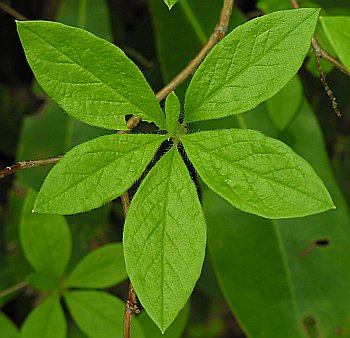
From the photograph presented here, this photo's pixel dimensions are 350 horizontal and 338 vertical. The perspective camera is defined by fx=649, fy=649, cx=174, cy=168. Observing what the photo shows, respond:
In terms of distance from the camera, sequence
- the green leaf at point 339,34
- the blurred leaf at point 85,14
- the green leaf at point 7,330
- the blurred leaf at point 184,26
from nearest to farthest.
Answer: the green leaf at point 339,34
the green leaf at point 7,330
the blurred leaf at point 184,26
the blurred leaf at point 85,14

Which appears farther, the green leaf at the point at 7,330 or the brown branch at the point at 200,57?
the green leaf at the point at 7,330

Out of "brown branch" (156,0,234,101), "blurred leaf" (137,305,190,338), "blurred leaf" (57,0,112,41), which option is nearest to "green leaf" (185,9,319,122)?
"brown branch" (156,0,234,101)

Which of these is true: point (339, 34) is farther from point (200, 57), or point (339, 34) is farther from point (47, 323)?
point (47, 323)

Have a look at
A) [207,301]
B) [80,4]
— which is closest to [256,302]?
[207,301]

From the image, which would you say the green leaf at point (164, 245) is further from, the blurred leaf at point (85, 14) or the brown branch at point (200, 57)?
the blurred leaf at point (85, 14)

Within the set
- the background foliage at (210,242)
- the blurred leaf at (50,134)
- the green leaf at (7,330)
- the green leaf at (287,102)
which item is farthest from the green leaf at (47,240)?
the green leaf at (287,102)
